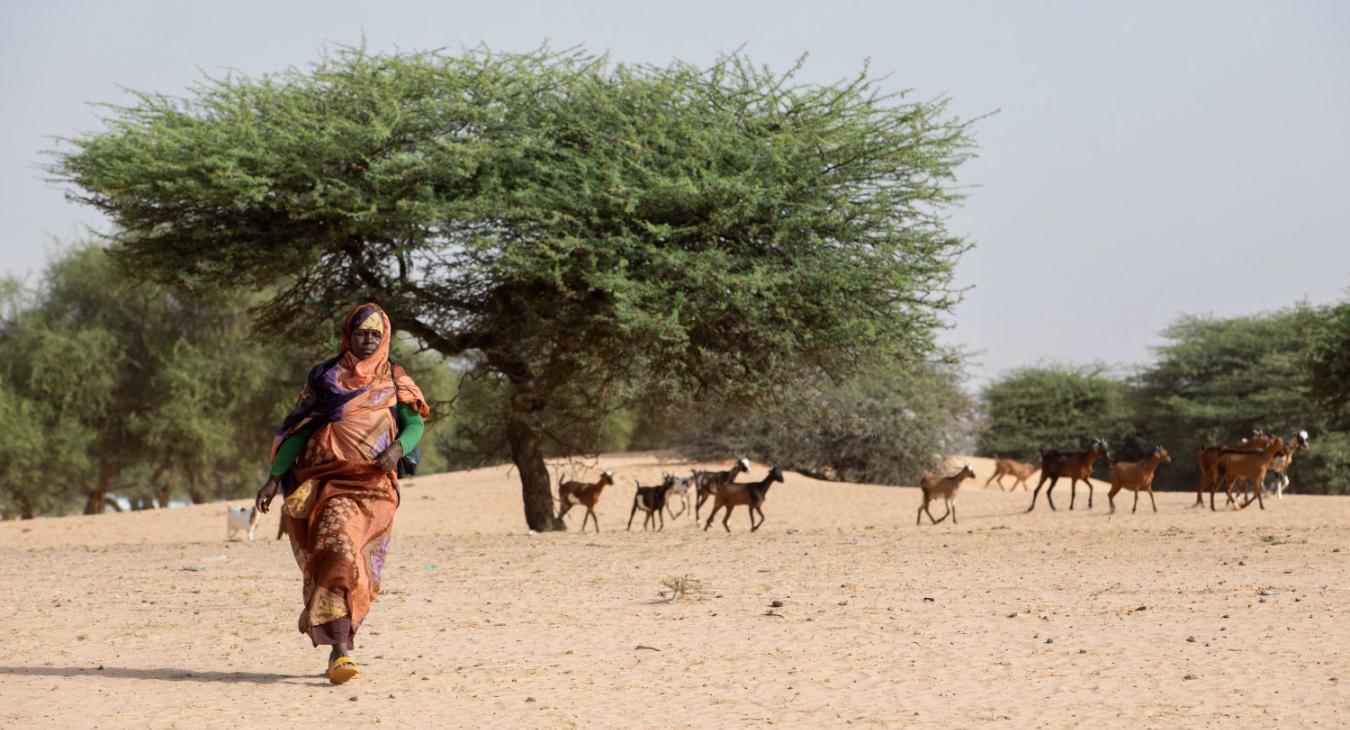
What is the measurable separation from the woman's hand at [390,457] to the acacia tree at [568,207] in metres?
10.7

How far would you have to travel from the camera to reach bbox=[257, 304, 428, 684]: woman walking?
347 inches

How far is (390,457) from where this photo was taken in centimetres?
908

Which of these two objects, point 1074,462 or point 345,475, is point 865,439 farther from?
point 345,475

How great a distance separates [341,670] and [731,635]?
295 cm

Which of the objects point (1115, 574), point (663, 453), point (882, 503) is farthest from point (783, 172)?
point (663, 453)

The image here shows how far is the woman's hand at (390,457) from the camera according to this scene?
29.7 ft

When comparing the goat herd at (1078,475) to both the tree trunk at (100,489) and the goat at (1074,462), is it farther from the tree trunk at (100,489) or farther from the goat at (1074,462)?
the tree trunk at (100,489)

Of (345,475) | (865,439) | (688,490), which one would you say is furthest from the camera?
(865,439)

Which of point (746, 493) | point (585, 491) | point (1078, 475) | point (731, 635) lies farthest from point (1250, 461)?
point (731, 635)

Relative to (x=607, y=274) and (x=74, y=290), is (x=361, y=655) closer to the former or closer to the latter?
(x=607, y=274)

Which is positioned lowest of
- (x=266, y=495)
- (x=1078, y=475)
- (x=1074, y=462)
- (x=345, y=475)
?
(x=266, y=495)

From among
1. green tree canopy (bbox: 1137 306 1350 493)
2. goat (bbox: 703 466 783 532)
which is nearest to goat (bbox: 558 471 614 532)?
goat (bbox: 703 466 783 532)

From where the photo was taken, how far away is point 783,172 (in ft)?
69.3

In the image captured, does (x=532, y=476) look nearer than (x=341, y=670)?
No
